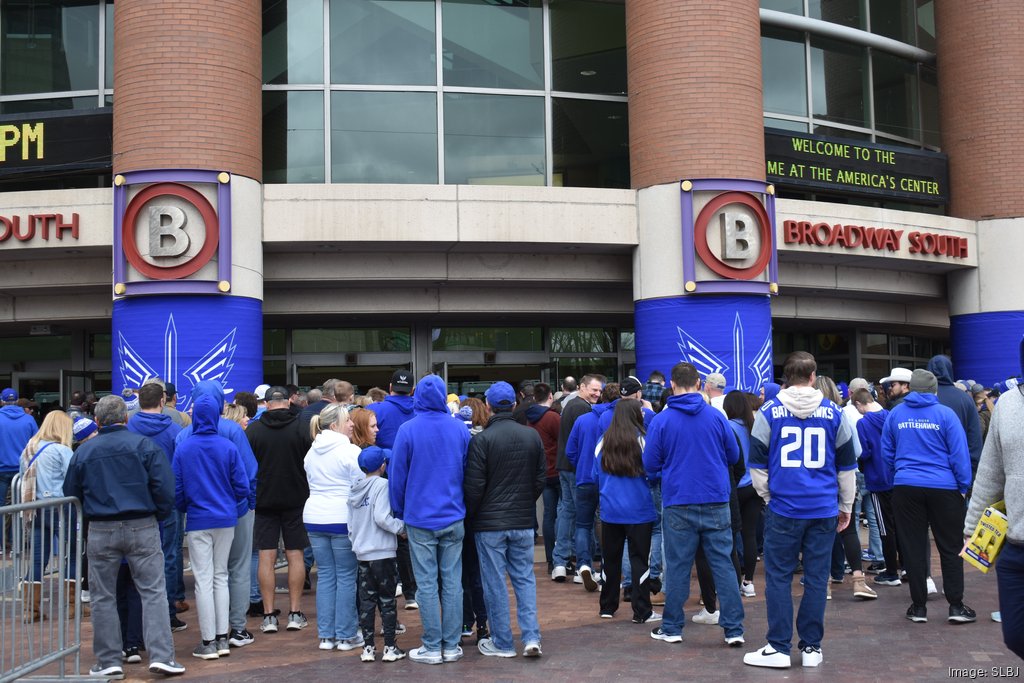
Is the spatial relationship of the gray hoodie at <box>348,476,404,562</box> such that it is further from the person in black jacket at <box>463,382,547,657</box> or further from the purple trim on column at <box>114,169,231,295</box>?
the purple trim on column at <box>114,169,231,295</box>

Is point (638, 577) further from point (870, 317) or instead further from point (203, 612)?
point (870, 317)

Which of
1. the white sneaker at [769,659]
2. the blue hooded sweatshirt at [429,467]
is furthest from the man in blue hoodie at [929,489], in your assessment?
the blue hooded sweatshirt at [429,467]

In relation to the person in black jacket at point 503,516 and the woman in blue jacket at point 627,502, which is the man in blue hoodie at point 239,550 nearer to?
the person in black jacket at point 503,516

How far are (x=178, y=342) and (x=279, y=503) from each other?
23.3ft

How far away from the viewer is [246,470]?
7832mm

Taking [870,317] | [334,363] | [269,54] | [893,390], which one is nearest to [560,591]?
[893,390]

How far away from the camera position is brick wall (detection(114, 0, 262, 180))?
14.8m

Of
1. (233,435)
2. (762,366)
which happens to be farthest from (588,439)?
(762,366)

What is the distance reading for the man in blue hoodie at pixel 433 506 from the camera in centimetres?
709

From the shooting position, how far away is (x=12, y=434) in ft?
38.0

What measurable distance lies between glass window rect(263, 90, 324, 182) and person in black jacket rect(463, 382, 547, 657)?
10.5 metres

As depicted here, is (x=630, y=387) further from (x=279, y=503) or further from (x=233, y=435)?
(x=233, y=435)

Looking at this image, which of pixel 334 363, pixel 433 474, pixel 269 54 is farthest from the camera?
pixel 334 363

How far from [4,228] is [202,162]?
11.2 ft
